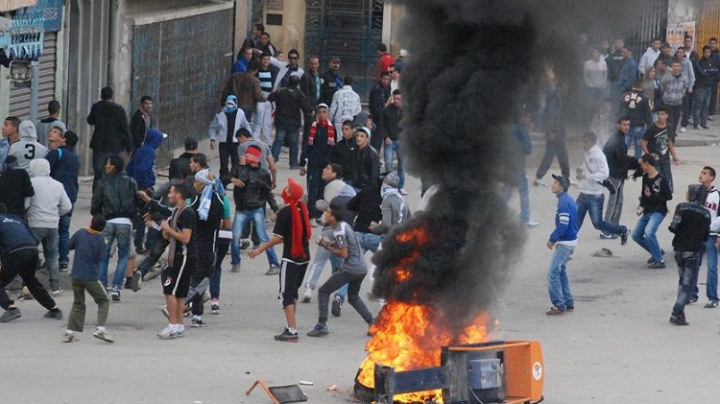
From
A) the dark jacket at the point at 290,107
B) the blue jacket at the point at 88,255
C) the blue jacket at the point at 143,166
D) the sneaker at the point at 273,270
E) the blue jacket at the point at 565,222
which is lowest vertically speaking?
the sneaker at the point at 273,270

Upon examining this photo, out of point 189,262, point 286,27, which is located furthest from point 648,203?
point 286,27

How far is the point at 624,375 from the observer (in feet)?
45.1

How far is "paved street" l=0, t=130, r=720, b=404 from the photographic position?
12.7 metres

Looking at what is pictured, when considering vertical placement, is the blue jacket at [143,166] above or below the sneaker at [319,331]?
above

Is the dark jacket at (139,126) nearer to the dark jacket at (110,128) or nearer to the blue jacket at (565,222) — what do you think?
the dark jacket at (110,128)

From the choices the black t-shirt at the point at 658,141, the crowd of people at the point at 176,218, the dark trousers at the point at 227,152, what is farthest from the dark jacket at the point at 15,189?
the black t-shirt at the point at 658,141

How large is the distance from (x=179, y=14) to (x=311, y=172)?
5.55 m

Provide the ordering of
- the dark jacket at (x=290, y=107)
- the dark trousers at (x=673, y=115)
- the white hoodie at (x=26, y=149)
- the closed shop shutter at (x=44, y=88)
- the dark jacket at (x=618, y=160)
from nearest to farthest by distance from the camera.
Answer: the white hoodie at (x=26, y=149), the dark jacket at (x=618, y=160), the closed shop shutter at (x=44, y=88), the dark jacket at (x=290, y=107), the dark trousers at (x=673, y=115)

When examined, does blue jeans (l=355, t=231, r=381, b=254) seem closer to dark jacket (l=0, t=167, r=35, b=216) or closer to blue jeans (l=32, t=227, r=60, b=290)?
blue jeans (l=32, t=227, r=60, b=290)

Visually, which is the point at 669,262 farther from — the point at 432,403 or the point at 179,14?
the point at 179,14

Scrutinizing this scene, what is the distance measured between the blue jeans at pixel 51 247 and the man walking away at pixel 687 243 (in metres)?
6.38

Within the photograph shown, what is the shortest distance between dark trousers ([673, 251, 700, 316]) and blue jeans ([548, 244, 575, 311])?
115 cm

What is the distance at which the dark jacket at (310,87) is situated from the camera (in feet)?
80.6

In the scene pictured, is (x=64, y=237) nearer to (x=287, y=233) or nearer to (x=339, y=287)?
(x=287, y=233)
